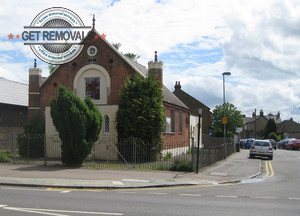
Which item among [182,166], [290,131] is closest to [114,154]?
[182,166]

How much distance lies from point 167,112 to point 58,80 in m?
8.35

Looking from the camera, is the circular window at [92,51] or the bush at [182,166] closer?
the bush at [182,166]

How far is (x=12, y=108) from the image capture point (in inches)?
1399

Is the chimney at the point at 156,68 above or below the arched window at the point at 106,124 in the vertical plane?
above

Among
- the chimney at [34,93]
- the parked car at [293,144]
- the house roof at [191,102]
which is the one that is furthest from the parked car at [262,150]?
the house roof at [191,102]

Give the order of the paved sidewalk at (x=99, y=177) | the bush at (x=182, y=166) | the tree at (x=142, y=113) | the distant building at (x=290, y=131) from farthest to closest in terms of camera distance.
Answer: the distant building at (x=290, y=131)
the tree at (x=142, y=113)
the bush at (x=182, y=166)
the paved sidewalk at (x=99, y=177)

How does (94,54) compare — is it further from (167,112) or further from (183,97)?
(183,97)

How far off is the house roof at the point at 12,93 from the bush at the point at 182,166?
73.8 feet

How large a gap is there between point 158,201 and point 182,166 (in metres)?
8.16

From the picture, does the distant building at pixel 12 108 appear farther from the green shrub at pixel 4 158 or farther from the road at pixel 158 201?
the road at pixel 158 201

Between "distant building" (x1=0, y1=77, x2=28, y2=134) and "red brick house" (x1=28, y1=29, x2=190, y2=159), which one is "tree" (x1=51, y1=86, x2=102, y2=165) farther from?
"distant building" (x1=0, y1=77, x2=28, y2=134)

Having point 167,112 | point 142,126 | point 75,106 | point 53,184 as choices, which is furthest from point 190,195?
point 167,112

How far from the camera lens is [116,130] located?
78.1ft

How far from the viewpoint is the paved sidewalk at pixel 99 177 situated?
13227 mm
